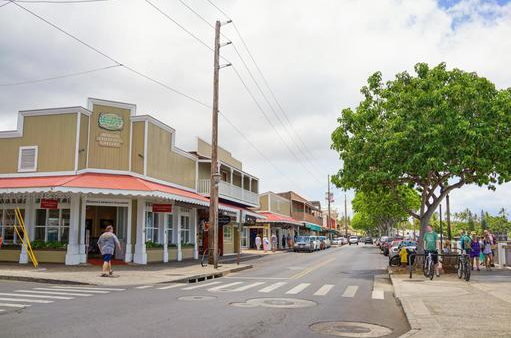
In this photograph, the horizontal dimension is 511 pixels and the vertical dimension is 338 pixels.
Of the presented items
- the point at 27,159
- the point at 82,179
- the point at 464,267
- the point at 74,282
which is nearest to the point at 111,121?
the point at 82,179

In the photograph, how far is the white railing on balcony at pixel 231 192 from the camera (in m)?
30.0

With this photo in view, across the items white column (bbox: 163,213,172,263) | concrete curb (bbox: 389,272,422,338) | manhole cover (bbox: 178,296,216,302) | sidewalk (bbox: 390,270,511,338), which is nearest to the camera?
concrete curb (bbox: 389,272,422,338)

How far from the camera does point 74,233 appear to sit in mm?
21016

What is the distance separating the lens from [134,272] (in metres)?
18.3

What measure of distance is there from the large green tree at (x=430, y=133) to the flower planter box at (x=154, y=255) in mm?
9916

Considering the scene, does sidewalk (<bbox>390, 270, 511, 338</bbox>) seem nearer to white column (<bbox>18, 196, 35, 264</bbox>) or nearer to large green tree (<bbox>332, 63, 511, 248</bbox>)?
large green tree (<bbox>332, 63, 511, 248</bbox>)

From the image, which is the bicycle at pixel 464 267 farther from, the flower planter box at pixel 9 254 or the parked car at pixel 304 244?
the parked car at pixel 304 244

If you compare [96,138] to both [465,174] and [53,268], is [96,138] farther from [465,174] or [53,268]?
[465,174]

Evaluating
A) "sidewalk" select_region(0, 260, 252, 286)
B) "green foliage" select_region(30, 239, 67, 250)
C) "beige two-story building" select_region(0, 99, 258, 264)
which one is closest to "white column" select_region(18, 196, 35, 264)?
"beige two-story building" select_region(0, 99, 258, 264)

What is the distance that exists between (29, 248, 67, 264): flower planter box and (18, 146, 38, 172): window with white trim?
156 inches

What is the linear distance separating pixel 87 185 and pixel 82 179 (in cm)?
117

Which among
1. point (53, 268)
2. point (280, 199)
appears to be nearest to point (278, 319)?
point (53, 268)

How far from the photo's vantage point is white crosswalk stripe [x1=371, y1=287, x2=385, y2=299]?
12.3 metres

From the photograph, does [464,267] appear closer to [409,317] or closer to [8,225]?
[409,317]
